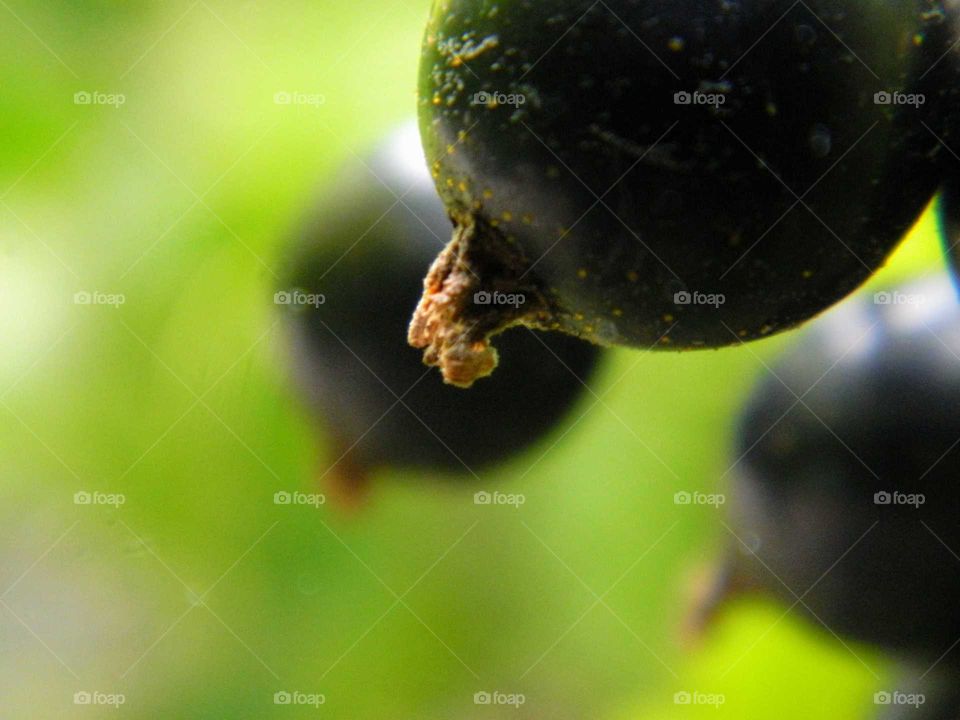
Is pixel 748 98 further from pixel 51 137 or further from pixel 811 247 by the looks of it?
pixel 51 137

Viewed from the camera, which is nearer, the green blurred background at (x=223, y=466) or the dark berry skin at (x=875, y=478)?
the dark berry skin at (x=875, y=478)

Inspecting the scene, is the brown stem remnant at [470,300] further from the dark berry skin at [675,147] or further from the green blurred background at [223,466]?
the green blurred background at [223,466]

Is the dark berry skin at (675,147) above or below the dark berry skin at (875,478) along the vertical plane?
above

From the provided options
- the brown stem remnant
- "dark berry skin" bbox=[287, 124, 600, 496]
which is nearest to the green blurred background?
"dark berry skin" bbox=[287, 124, 600, 496]

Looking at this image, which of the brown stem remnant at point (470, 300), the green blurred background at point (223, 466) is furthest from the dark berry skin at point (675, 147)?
the green blurred background at point (223, 466)

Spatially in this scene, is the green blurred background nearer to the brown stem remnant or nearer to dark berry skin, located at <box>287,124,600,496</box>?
dark berry skin, located at <box>287,124,600,496</box>

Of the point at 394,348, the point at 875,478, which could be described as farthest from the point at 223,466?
the point at 875,478

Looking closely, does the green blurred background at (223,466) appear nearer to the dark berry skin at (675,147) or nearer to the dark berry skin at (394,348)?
the dark berry skin at (394,348)

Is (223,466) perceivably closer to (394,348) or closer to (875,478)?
(394,348)
